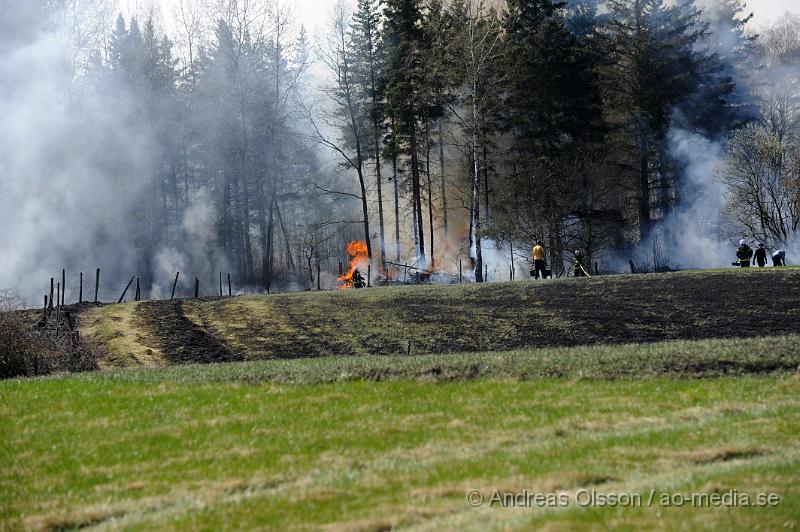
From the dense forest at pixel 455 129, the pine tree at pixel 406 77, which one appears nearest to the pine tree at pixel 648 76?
the dense forest at pixel 455 129

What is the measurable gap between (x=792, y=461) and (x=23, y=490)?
7402 millimetres

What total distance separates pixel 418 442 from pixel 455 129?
53344 millimetres

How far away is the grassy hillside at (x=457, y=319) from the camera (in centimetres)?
2428

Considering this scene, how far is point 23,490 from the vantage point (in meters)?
8.95

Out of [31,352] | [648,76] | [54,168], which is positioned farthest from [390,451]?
[54,168]

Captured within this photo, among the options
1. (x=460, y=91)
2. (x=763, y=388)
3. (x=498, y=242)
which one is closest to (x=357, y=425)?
(x=763, y=388)

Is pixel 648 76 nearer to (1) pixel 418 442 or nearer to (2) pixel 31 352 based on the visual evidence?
(2) pixel 31 352

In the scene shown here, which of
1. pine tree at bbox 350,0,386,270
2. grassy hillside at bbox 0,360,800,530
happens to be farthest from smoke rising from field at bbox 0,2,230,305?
grassy hillside at bbox 0,360,800,530

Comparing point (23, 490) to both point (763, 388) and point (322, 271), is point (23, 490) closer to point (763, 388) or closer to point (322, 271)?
point (763, 388)

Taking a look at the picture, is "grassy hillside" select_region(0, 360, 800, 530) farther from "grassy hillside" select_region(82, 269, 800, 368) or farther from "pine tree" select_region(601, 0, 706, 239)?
"pine tree" select_region(601, 0, 706, 239)

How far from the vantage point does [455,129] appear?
62.2 meters

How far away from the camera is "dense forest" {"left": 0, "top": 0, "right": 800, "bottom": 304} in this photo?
5025 centimetres

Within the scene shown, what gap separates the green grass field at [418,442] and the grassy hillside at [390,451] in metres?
0.03

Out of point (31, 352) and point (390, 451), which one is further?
point (31, 352)
